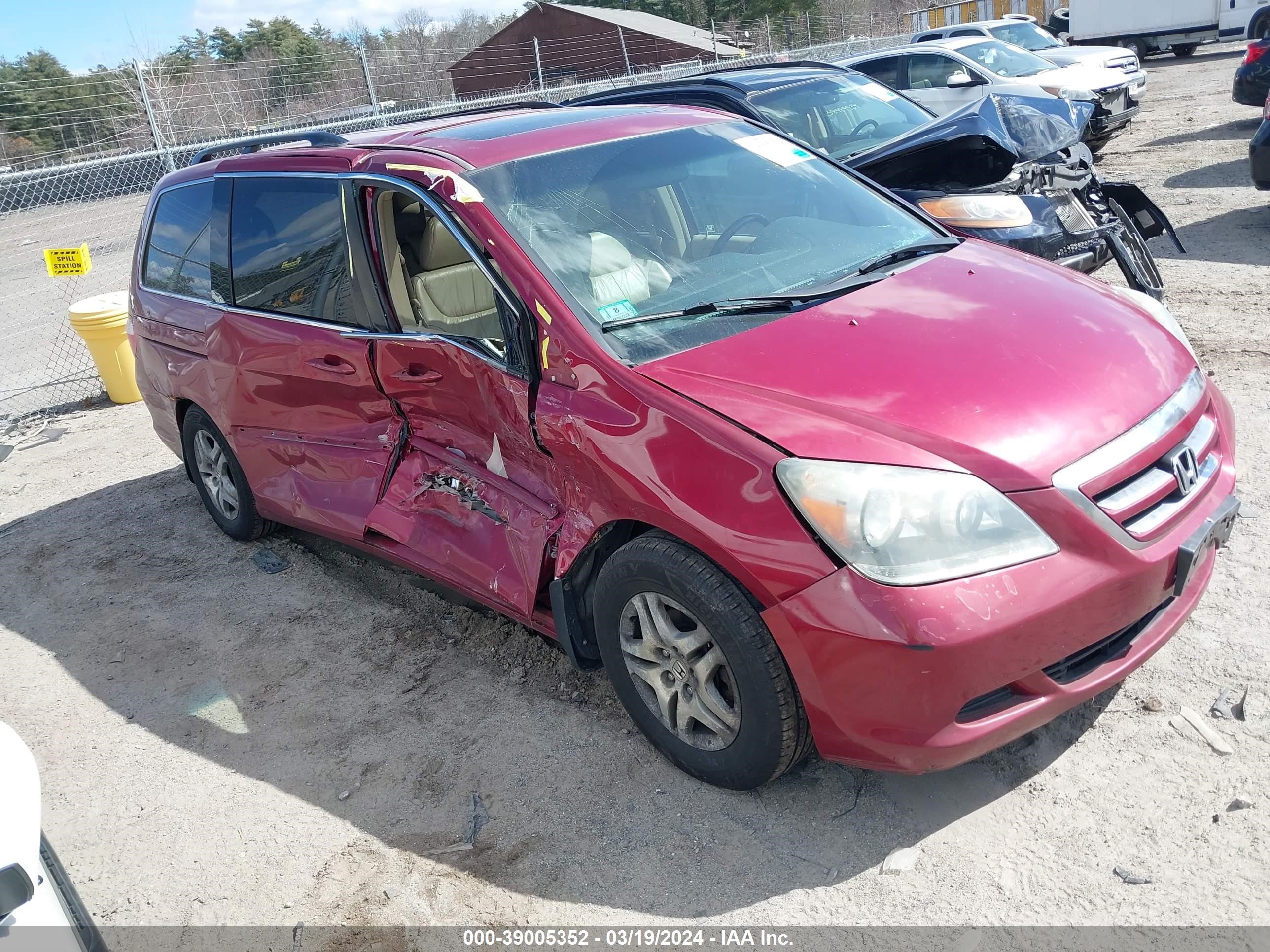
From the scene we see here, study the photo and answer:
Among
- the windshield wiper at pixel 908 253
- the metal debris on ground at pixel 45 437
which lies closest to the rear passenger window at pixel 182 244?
the windshield wiper at pixel 908 253

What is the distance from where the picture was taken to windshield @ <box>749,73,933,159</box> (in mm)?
7484

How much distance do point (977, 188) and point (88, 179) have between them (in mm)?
12227

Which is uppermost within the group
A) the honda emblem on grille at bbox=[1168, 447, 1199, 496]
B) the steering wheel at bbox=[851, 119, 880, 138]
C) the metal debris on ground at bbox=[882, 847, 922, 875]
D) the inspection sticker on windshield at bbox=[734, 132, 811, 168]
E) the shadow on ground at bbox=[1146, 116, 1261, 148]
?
the inspection sticker on windshield at bbox=[734, 132, 811, 168]

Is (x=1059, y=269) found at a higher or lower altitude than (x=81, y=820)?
higher

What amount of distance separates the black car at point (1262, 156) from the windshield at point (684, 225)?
5.50 m

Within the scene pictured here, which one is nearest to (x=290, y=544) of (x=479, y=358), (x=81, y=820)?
(x=81, y=820)

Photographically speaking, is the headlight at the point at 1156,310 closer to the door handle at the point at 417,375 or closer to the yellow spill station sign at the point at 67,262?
the door handle at the point at 417,375

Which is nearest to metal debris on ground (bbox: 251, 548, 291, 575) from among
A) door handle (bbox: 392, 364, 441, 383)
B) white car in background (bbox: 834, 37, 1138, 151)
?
door handle (bbox: 392, 364, 441, 383)

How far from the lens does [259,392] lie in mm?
4449

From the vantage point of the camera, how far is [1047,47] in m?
16.1

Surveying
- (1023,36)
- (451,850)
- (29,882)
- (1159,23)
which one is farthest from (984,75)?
(1159,23)

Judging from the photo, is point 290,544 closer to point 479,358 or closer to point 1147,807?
point 479,358

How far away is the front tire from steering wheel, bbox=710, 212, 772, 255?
1170mm

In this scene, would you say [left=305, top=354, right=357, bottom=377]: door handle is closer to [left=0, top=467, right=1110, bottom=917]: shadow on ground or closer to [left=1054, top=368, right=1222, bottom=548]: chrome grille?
[left=0, top=467, right=1110, bottom=917]: shadow on ground
